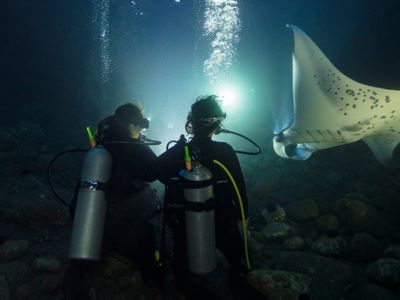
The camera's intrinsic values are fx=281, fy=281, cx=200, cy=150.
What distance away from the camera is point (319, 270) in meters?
3.60

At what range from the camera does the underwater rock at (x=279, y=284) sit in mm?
2789

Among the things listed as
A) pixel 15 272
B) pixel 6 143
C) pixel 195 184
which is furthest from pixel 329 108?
pixel 6 143

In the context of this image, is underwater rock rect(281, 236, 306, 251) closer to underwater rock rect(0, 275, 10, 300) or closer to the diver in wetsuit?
the diver in wetsuit

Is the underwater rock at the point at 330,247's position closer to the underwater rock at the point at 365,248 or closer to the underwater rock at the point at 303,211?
the underwater rock at the point at 365,248


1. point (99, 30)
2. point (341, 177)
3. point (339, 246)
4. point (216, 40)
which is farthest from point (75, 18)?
point (339, 246)

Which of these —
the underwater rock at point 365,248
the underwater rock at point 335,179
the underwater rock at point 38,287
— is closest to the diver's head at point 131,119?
the underwater rock at point 38,287

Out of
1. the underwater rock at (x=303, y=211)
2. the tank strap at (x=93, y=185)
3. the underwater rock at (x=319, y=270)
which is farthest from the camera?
the underwater rock at (x=303, y=211)

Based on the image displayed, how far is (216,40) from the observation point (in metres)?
28.0

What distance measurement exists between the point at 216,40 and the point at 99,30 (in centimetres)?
1104

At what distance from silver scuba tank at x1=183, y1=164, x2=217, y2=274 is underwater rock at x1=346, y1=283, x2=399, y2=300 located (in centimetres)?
191

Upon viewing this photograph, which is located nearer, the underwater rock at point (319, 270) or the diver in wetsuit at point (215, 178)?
the diver in wetsuit at point (215, 178)

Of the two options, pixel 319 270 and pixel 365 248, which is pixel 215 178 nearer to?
pixel 319 270

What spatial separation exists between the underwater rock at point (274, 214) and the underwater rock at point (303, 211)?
0.60ft

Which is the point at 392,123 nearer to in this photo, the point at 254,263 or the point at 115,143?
the point at 254,263
